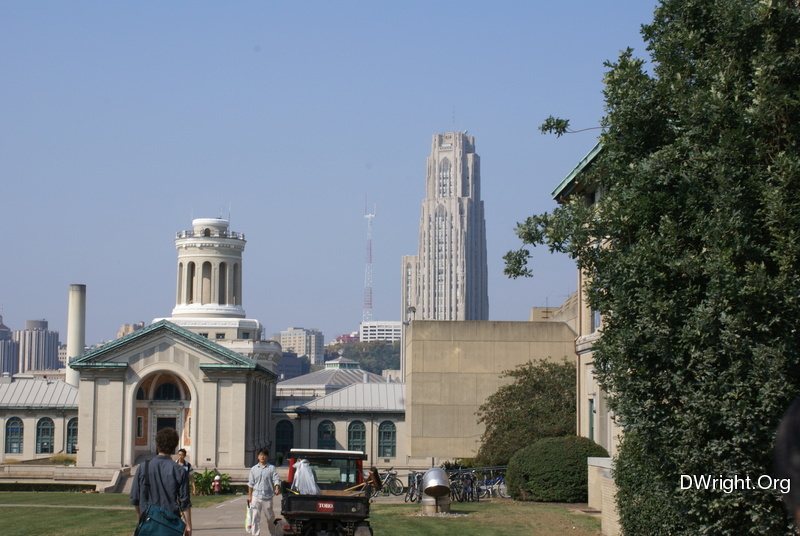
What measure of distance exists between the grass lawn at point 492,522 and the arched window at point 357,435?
44330mm

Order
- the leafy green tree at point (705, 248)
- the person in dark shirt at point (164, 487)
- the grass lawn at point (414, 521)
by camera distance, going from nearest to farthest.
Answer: the person in dark shirt at point (164, 487) < the leafy green tree at point (705, 248) < the grass lawn at point (414, 521)

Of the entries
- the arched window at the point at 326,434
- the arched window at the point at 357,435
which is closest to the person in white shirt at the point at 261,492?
the arched window at the point at 357,435

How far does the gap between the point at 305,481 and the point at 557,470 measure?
1324cm

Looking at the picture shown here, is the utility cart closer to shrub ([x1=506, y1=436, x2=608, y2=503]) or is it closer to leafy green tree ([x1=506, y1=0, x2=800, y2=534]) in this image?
leafy green tree ([x1=506, y1=0, x2=800, y2=534])

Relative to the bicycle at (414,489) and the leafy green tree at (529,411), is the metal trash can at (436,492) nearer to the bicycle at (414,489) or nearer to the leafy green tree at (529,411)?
the bicycle at (414,489)

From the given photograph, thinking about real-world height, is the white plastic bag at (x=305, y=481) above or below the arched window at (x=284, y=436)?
above

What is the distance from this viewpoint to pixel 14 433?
75562mm

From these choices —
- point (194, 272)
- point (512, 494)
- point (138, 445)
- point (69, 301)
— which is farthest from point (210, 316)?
point (512, 494)

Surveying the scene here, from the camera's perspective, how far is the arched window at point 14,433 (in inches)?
2960

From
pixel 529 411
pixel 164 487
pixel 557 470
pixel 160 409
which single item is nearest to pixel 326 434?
pixel 160 409

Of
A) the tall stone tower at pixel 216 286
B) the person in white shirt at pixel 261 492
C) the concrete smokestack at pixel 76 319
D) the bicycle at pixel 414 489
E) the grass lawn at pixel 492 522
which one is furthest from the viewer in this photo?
the concrete smokestack at pixel 76 319

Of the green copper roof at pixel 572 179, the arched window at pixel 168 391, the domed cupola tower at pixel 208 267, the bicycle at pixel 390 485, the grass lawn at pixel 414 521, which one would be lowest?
the bicycle at pixel 390 485

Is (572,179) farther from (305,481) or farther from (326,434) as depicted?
(326,434)

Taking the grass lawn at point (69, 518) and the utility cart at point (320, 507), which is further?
the grass lawn at point (69, 518)
